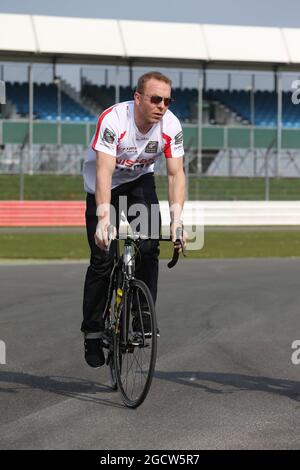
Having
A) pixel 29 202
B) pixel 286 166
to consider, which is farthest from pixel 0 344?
pixel 286 166

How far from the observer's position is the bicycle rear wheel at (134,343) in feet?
17.8

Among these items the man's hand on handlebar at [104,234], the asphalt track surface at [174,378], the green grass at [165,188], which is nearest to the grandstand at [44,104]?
the green grass at [165,188]

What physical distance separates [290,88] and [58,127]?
1137 centimetres

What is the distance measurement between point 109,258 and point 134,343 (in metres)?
0.61

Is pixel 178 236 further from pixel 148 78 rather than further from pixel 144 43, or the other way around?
pixel 144 43

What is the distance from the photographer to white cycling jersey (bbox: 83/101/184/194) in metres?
5.66

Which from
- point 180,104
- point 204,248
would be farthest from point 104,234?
point 180,104

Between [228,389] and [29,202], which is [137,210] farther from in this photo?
[29,202]

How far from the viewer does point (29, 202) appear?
29984 millimetres

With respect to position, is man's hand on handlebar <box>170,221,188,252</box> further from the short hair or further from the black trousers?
the short hair

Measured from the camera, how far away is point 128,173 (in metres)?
5.92

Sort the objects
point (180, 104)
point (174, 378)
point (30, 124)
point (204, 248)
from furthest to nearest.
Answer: point (180, 104) → point (30, 124) → point (204, 248) → point (174, 378)

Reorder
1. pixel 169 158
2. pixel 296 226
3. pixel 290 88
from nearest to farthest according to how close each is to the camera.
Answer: pixel 169 158 → pixel 296 226 → pixel 290 88

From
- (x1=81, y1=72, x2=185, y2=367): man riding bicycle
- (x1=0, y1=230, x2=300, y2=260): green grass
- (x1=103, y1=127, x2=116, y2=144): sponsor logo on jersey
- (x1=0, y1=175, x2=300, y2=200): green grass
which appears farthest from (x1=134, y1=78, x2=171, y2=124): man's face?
(x1=0, y1=175, x2=300, y2=200): green grass
